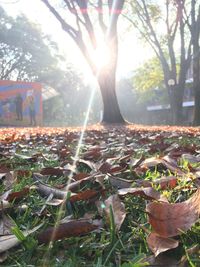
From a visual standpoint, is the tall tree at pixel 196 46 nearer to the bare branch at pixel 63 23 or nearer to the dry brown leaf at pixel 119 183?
the bare branch at pixel 63 23

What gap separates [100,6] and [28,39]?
29802mm

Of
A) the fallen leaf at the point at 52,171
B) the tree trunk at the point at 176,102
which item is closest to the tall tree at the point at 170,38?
the tree trunk at the point at 176,102

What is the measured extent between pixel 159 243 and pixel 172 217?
105mm

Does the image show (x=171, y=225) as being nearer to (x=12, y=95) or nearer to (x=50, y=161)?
(x=50, y=161)

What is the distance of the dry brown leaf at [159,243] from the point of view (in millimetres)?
997

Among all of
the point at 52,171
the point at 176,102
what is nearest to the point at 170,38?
the point at 176,102

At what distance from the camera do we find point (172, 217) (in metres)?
1.11

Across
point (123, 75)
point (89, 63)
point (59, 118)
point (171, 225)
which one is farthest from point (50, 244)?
point (123, 75)

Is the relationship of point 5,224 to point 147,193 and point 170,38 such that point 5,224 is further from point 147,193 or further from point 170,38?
point 170,38

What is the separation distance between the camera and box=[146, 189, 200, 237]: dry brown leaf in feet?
3.51

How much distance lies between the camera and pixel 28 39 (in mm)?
44000

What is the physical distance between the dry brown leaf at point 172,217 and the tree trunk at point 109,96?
46.8ft

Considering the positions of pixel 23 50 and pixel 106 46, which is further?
pixel 23 50

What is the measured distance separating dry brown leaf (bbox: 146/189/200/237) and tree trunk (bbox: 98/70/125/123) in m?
14.3
